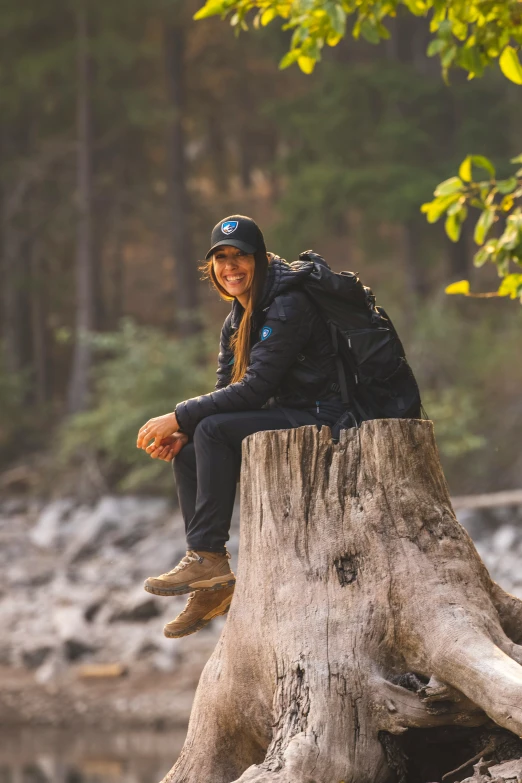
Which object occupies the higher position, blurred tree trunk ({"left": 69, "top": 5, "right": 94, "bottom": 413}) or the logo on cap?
blurred tree trunk ({"left": 69, "top": 5, "right": 94, "bottom": 413})

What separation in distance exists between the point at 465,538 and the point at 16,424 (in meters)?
18.6

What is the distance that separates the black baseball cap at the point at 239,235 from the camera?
453cm

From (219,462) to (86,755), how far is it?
7.26 metres

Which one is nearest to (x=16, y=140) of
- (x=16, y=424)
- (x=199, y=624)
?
(x=16, y=424)

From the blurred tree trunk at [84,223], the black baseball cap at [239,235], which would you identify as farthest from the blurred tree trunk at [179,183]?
the black baseball cap at [239,235]

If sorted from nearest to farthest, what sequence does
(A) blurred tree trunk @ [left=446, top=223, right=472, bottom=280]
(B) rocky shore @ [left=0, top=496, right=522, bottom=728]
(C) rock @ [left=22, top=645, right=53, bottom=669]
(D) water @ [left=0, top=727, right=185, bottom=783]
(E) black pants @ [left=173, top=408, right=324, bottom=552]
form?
(E) black pants @ [left=173, top=408, right=324, bottom=552] → (D) water @ [left=0, top=727, right=185, bottom=783] → (B) rocky shore @ [left=0, top=496, right=522, bottom=728] → (C) rock @ [left=22, top=645, right=53, bottom=669] → (A) blurred tree trunk @ [left=446, top=223, right=472, bottom=280]

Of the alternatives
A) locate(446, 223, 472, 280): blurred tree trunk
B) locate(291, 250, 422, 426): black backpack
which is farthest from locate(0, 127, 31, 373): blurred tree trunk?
locate(291, 250, 422, 426): black backpack

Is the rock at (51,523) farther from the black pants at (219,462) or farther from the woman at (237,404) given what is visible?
the black pants at (219,462)

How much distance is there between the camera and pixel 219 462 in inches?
173

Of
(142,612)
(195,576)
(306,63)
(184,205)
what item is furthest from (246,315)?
(184,205)

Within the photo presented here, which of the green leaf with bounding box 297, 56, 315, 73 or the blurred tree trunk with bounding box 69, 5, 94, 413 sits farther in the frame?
the blurred tree trunk with bounding box 69, 5, 94, 413

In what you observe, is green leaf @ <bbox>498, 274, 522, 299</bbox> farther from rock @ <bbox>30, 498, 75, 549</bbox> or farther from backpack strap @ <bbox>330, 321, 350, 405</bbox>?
rock @ <bbox>30, 498, 75, 549</bbox>

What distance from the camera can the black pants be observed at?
4.39 metres

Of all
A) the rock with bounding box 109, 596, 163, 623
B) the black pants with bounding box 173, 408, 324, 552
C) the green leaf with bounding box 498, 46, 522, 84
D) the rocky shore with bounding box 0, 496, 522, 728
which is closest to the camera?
the black pants with bounding box 173, 408, 324, 552
